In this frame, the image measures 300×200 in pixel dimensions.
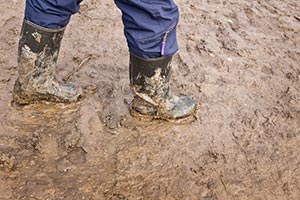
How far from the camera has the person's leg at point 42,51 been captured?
1.61 m

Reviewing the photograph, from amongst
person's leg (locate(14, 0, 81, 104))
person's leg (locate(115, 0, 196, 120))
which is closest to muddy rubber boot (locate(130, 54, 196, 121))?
person's leg (locate(115, 0, 196, 120))

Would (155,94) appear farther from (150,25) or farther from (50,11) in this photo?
(50,11)

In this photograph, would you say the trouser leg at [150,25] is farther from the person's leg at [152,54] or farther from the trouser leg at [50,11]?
the trouser leg at [50,11]

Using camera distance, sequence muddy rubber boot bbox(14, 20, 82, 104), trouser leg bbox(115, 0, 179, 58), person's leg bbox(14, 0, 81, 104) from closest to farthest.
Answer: trouser leg bbox(115, 0, 179, 58) → person's leg bbox(14, 0, 81, 104) → muddy rubber boot bbox(14, 20, 82, 104)

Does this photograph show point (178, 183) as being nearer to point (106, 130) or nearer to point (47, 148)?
point (106, 130)

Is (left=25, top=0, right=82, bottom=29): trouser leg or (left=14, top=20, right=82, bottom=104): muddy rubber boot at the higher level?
(left=25, top=0, right=82, bottom=29): trouser leg

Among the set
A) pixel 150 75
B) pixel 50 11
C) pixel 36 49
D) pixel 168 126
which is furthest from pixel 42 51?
pixel 168 126

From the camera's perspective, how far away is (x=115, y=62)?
7.29 feet

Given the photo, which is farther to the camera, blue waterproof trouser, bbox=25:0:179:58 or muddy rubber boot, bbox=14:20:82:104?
muddy rubber boot, bbox=14:20:82:104

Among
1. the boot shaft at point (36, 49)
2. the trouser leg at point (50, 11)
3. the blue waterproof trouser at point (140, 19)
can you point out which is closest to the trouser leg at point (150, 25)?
the blue waterproof trouser at point (140, 19)

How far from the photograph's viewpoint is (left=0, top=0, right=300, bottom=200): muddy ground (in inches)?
64.2

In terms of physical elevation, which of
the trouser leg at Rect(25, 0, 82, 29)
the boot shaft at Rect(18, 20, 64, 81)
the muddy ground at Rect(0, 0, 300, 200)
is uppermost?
the trouser leg at Rect(25, 0, 82, 29)

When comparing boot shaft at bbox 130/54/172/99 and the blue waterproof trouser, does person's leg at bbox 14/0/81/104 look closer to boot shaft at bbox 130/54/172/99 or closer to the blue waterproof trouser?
the blue waterproof trouser

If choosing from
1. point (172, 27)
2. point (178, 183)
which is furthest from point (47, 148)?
point (172, 27)
